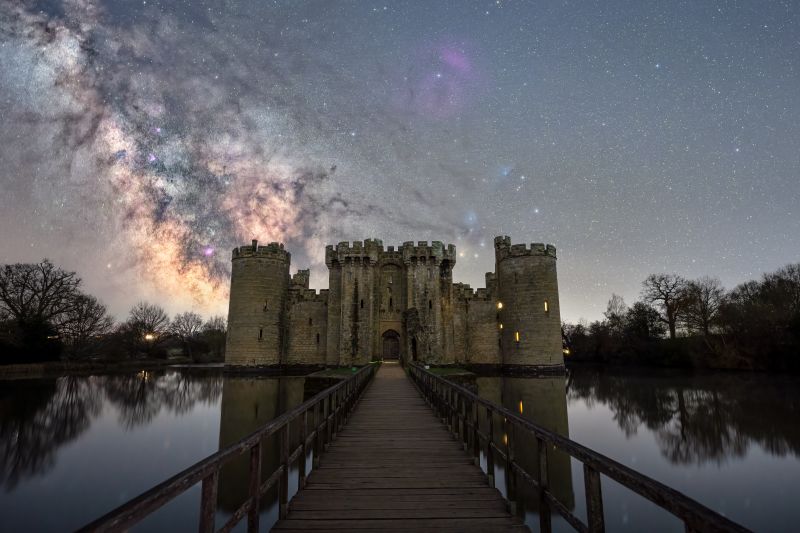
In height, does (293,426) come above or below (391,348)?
below

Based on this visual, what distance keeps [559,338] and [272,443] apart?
90.9 feet

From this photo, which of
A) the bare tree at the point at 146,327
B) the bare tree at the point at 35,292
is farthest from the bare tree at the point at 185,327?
the bare tree at the point at 35,292

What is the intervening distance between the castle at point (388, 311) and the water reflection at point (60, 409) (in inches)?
253

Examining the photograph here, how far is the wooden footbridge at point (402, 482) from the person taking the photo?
2373mm

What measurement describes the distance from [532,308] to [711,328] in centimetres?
2156

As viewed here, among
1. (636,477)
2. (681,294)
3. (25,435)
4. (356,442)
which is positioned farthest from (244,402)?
(681,294)

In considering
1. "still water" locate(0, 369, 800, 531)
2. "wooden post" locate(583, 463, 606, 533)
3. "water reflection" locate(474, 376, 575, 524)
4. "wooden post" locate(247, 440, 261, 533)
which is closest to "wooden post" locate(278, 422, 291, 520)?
"wooden post" locate(247, 440, 261, 533)

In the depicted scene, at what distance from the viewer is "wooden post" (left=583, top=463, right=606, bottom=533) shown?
288cm

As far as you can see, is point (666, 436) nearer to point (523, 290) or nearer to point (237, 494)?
point (237, 494)

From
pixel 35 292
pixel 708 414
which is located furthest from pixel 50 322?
pixel 708 414

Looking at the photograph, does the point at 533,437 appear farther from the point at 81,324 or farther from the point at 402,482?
the point at 81,324

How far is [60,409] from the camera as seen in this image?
18.8m

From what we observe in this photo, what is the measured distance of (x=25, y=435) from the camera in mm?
13836

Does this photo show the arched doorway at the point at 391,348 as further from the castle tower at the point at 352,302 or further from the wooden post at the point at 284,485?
the wooden post at the point at 284,485
